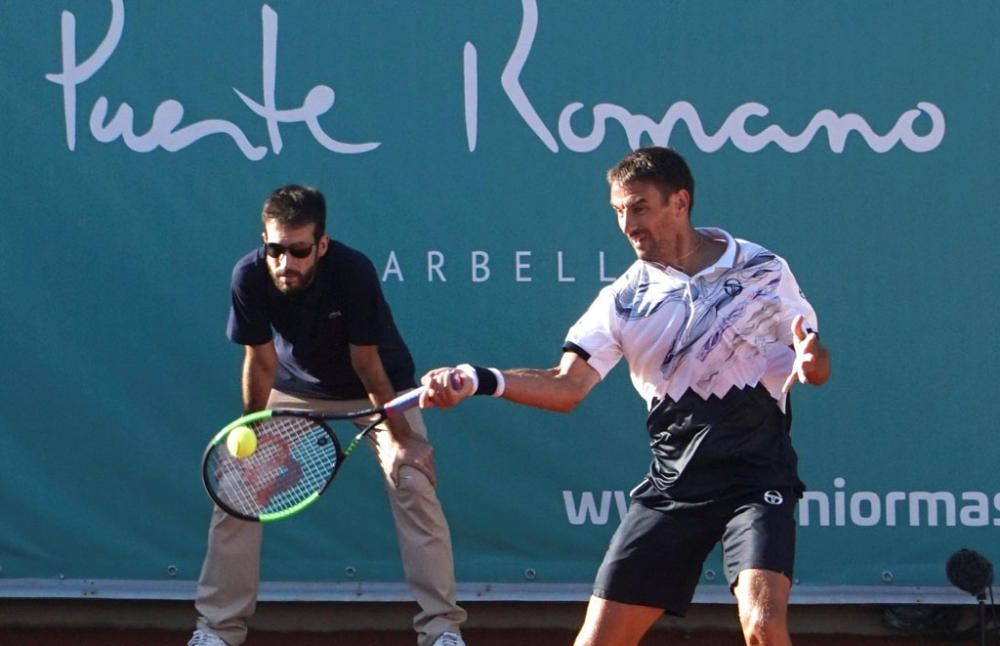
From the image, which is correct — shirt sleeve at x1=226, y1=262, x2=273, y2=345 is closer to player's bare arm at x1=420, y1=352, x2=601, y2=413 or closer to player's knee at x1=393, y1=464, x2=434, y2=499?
player's knee at x1=393, y1=464, x2=434, y2=499

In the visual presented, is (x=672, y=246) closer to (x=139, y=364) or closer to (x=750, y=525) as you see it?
(x=750, y=525)

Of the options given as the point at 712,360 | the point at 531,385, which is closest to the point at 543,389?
the point at 531,385

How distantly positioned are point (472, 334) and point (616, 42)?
42.5 inches

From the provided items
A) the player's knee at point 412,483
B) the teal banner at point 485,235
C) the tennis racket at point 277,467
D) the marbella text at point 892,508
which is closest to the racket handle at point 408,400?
the tennis racket at point 277,467

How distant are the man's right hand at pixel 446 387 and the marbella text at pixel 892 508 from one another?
169 cm

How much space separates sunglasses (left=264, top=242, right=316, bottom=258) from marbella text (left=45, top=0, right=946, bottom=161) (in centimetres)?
77

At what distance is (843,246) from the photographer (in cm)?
512

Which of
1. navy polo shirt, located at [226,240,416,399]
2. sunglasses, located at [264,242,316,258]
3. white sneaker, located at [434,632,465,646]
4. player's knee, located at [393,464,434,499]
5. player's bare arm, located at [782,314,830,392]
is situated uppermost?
sunglasses, located at [264,242,316,258]

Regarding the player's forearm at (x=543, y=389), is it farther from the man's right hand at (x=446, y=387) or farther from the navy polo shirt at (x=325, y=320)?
the navy polo shirt at (x=325, y=320)

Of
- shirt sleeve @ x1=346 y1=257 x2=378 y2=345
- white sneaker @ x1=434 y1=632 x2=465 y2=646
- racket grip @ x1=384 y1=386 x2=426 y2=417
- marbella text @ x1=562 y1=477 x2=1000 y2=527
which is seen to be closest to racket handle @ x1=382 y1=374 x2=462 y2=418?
racket grip @ x1=384 y1=386 x2=426 y2=417

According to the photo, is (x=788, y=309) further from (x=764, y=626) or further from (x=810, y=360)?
(x=764, y=626)

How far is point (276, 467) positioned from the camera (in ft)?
13.8

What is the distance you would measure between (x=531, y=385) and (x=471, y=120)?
1661 millimetres

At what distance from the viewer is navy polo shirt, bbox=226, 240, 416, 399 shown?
15.4ft
